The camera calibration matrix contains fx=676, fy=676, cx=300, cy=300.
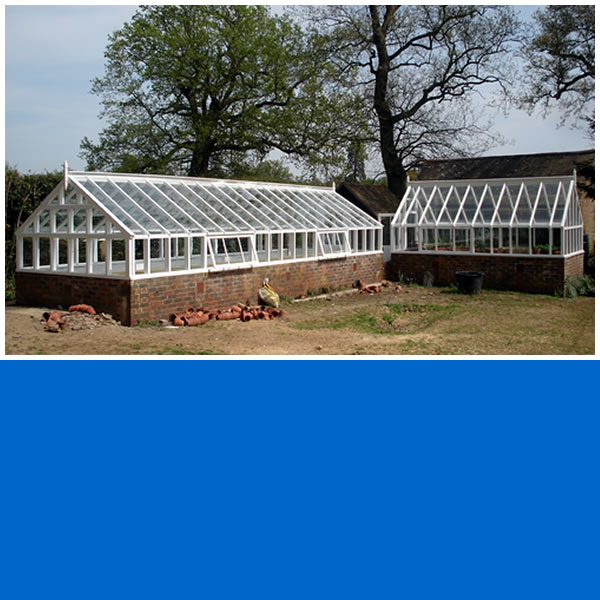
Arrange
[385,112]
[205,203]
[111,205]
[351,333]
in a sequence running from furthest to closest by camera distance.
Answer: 1. [385,112]
2. [205,203]
3. [111,205]
4. [351,333]

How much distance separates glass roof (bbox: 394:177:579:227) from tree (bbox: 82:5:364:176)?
6.52 meters

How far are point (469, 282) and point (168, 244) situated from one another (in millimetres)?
8807

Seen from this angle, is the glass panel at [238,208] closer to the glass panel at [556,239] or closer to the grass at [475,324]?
the grass at [475,324]

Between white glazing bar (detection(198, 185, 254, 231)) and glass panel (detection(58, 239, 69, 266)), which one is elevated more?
white glazing bar (detection(198, 185, 254, 231))

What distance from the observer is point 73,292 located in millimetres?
13438

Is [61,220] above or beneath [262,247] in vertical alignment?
above

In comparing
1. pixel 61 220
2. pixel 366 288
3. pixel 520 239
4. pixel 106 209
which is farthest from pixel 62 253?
pixel 520 239

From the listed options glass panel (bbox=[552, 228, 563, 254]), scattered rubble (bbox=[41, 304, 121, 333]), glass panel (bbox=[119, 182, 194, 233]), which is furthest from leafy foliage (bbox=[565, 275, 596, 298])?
scattered rubble (bbox=[41, 304, 121, 333])

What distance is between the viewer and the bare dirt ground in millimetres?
10992

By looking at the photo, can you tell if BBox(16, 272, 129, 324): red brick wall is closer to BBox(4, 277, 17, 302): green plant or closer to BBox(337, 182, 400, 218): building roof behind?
BBox(4, 277, 17, 302): green plant

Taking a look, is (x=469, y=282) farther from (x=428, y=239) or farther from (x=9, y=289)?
(x=9, y=289)

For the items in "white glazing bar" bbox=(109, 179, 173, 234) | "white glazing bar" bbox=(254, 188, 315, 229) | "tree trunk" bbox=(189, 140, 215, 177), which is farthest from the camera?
"tree trunk" bbox=(189, 140, 215, 177)

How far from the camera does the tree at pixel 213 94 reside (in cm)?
2481

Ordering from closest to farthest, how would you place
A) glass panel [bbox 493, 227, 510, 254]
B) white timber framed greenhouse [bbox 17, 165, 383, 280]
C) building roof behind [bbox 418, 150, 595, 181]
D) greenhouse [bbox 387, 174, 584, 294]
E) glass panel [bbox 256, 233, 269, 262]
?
white timber framed greenhouse [bbox 17, 165, 383, 280] < glass panel [bbox 256, 233, 269, 262] < greenhouse [bbox 387, 174, 584, 294] < glass panel [bbox 493, 227, 510, 254] < building roof behind [bbox 418, 150, 595, 181]
